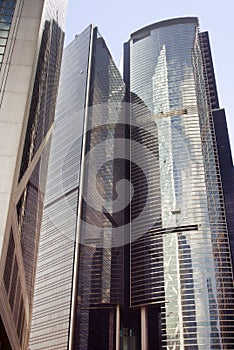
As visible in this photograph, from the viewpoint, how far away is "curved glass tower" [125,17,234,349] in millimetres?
100250

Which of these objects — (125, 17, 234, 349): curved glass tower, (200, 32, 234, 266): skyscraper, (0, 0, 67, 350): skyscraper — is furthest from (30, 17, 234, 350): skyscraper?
(0, 0, 67, 350): skyscraper

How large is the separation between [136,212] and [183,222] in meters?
13.8

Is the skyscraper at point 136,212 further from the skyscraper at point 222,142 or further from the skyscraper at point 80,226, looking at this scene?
the skyscraper at point 222,142

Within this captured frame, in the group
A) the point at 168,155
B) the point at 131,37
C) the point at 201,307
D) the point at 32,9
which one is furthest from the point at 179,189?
the point at 32,9

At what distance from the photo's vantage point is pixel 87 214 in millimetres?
108562

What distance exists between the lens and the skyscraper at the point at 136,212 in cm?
10169

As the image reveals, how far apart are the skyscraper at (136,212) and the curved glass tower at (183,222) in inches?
10.3

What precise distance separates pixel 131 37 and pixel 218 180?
63.3 m

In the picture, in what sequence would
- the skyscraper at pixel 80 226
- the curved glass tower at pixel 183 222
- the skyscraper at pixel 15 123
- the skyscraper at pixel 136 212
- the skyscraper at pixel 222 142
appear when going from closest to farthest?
1. the skyscraper at pixel 15 123
2. the curved glass tower at pixel 183 222
3. the skyscraper at pixel 136 212
4. the skyscraper at pixel 80 226
5. the skyscraper at pixel 222 142

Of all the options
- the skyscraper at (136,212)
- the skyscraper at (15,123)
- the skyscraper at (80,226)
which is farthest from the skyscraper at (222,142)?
the skyscraper at (15,123)

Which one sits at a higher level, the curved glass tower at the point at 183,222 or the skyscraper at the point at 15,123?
the curved glass tower at the point at 183,222

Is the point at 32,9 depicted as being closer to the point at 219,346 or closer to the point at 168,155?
the point at 219,346

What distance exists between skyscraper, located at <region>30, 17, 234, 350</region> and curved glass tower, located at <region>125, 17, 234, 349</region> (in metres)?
0.26

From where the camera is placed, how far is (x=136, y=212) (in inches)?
4690
